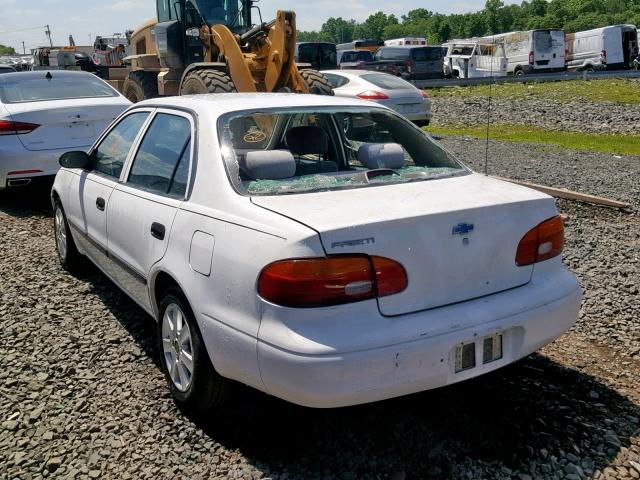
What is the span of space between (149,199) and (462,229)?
73.2 inches

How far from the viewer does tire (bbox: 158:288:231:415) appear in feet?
11.3

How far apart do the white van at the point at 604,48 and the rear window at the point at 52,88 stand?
3114 cm

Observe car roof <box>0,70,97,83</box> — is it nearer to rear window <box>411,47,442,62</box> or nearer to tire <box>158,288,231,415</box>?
tire <box>158,288,231,415</box>

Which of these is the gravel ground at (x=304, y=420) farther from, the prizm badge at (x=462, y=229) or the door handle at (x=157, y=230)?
the prizm badge at (x=462, y=229)

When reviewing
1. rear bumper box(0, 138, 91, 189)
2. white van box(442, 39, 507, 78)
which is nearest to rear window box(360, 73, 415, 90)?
rear bumper box(0, 138, 91, 189)

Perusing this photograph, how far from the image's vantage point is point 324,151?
4.53m

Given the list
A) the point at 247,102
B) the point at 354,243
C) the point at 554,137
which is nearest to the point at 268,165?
the point at 247,102

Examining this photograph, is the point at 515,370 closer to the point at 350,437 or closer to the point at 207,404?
the point at 350,437

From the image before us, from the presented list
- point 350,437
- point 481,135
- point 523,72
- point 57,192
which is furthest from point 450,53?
point 350,437

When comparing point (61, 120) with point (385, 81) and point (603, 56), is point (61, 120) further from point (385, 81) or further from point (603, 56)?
point (603, 56)

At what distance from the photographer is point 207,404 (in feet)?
11.6

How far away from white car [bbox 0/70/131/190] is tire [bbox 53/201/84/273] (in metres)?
2.25

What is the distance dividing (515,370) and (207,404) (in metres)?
1.85

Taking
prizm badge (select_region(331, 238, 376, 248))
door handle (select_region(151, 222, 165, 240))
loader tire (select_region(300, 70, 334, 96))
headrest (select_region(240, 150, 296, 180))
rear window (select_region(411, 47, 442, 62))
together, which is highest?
rear window (select_region(411, 47, 442, 62))
